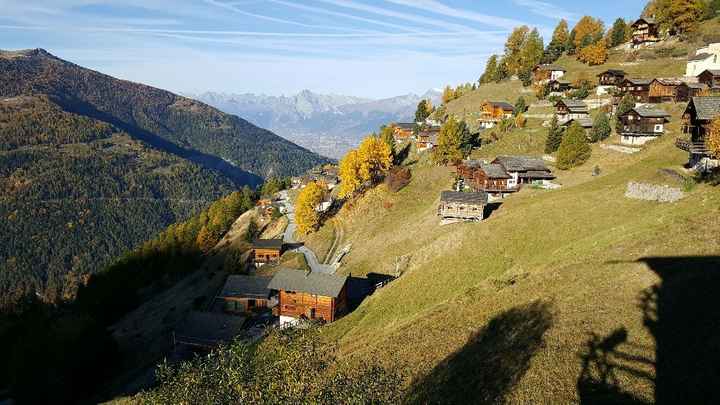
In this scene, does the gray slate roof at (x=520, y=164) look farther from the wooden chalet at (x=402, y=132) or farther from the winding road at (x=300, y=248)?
the wooden chalet at (x=402, y=132)

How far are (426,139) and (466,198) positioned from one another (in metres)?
54.6

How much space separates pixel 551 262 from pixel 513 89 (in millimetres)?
123713

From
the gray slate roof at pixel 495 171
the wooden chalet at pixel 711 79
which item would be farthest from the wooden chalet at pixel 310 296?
the wooden chalet at pixel 711 79

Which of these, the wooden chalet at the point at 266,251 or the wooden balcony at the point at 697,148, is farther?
the wooden chalet at the point at 266,251

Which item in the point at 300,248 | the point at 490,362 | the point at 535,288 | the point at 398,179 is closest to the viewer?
the point at 490,362

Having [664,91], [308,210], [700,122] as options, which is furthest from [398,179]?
[664,91]

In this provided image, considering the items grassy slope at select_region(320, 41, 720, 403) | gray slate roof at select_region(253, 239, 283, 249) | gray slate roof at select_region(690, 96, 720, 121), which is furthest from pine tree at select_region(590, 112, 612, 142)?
gray slate roof at select_region(253, 239, 283, 249)

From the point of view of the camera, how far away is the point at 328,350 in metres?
41.9

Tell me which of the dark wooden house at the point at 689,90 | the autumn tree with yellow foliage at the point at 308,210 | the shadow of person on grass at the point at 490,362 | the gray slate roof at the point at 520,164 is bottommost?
the autumn tree with yellow foliage at the point at 308,210

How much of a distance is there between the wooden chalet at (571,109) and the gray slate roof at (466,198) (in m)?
48.1

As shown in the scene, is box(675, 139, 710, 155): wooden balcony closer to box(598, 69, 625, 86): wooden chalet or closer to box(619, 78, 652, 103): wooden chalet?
box(619, 78, 652, 103): wooden chalet

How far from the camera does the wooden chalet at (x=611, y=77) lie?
4419 inches

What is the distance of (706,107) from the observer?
59.3m

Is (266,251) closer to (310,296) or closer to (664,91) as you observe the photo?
(310,296)
